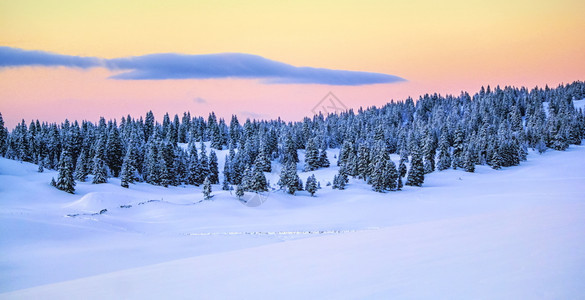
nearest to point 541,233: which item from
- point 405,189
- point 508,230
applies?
point 508,230

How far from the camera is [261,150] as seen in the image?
241 feet

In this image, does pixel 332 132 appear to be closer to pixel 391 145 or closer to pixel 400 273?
pixel 391 145

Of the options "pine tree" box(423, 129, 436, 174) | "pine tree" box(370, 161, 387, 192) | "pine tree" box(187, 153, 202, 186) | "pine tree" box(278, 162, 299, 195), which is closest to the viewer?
"pine tree" box(278, 162, 299, 195)

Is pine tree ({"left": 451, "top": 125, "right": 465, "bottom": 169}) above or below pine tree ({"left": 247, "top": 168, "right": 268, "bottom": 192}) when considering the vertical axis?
above

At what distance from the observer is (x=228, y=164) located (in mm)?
96500

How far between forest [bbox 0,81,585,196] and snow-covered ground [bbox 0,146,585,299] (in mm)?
16049

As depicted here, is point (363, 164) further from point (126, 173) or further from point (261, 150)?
point (126, 173)

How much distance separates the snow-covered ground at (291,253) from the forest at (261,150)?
52.7ft

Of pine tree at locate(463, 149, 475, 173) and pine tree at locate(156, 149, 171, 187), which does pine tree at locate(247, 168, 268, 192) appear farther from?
pine tree at locate(463, 149, 475, 173)

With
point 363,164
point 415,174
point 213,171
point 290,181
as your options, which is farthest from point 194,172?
point 415,174

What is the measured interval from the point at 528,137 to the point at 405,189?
6716 cm

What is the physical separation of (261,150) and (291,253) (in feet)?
197

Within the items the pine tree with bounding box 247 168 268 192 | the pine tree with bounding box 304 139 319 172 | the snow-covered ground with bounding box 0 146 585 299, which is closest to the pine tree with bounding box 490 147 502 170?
the pine tree with bounding box 304 139 319 172

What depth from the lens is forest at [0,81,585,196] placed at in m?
68.2
